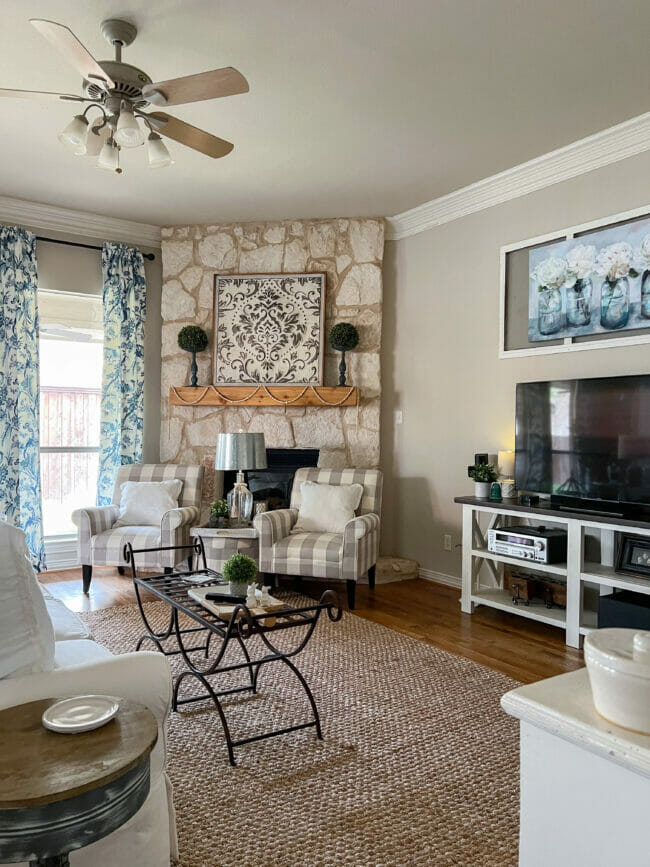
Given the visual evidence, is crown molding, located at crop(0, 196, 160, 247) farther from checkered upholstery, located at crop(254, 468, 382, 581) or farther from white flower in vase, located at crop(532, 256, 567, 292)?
white flower in vase, located at crop(532, 256, 567, 292)

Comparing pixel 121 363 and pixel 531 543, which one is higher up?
pixel 121 363

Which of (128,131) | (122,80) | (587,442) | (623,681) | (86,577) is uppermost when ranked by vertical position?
(122,80)

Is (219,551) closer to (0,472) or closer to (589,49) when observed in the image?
(0,472)

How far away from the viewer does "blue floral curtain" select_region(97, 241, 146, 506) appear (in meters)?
5.52

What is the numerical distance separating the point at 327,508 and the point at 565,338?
193 centimetres

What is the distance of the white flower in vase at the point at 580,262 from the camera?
3898 millimetres

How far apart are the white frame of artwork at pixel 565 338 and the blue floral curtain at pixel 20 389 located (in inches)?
140

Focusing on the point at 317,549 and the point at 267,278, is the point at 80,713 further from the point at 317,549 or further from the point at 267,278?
the point at 267,278

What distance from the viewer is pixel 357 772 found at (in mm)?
2197

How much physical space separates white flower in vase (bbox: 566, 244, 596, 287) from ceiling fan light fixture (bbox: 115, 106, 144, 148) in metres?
2.62

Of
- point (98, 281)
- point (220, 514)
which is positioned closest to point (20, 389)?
point (98, 281)

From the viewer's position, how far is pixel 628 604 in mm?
3125

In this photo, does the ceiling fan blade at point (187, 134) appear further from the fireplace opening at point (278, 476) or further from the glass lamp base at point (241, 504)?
the fireplace opening at point (278, 476)

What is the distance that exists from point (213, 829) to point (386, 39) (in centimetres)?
308
